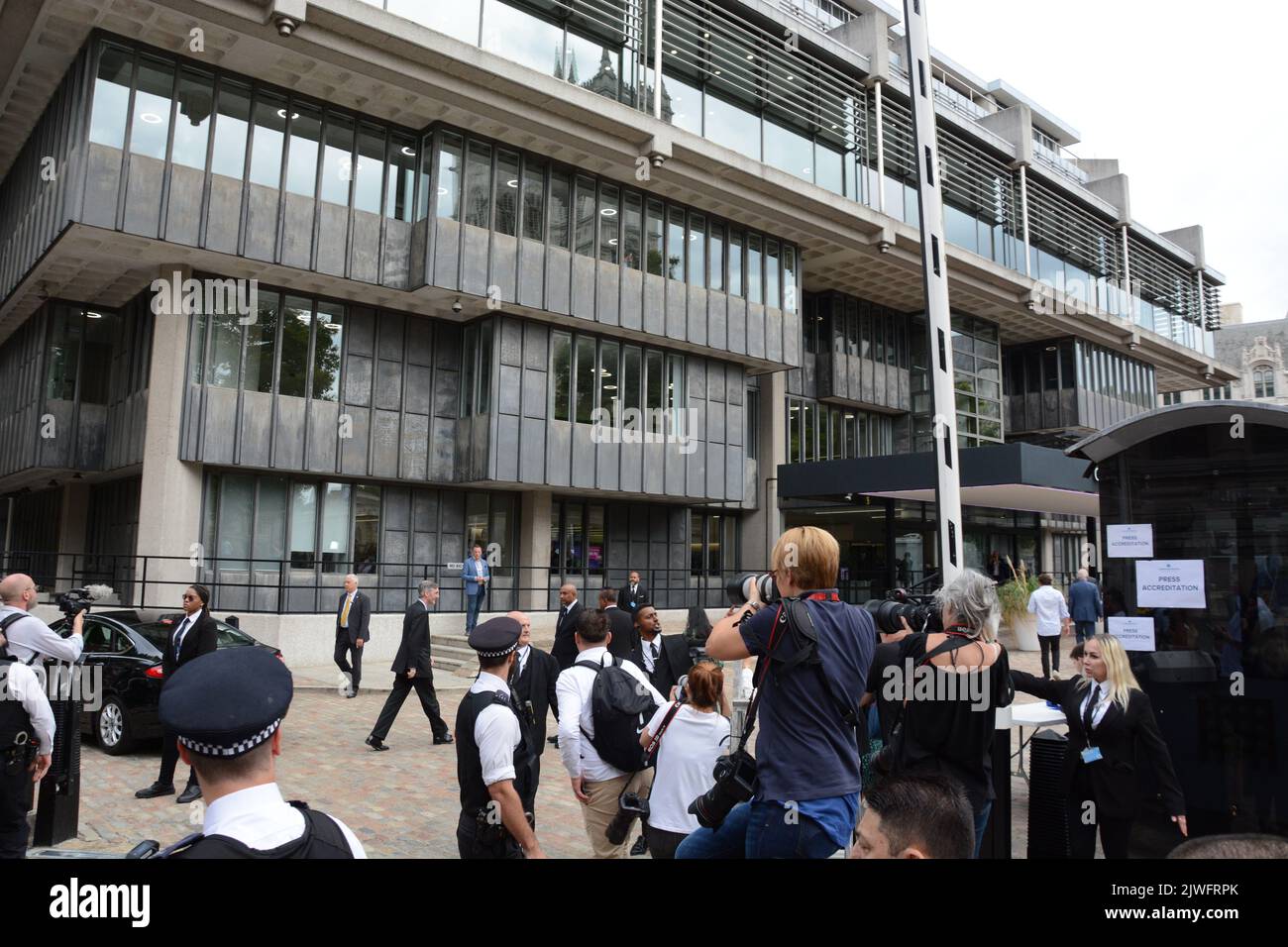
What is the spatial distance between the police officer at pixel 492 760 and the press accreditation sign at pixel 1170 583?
18.0 feet

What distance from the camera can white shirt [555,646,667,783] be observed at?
5289 millimetres

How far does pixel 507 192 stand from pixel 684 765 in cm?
1918

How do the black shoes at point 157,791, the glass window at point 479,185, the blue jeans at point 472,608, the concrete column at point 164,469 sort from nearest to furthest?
the black shoes at point 157,791, the concrete column at point 164,469, the blue jeans at point 472,608, the glass window at point 479,185

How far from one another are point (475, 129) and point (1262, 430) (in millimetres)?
18364

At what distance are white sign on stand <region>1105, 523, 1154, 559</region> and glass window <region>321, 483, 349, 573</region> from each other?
1801 centimetres

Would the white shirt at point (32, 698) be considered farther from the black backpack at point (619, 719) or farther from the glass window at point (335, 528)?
the glass window at point (335, 528)

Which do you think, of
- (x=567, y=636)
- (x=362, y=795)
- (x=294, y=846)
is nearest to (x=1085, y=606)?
(x=567, y=636)

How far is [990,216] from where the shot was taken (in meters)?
32.3

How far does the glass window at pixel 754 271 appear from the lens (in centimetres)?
2634

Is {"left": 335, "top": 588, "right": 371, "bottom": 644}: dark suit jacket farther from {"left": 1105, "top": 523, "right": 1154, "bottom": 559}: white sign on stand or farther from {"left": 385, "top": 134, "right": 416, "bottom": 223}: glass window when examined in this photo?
{"left": 385, "top": 134, "right": 416, "bottom": 223}: glass window

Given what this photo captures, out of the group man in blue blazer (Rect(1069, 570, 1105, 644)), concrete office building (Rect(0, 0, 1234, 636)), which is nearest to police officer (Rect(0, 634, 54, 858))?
concrete office building (Rect(0, 0, 1234, 636))

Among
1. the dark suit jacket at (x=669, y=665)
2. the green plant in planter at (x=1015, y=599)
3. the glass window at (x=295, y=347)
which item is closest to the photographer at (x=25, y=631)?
the dark suit jacket at (x=669, y=665)
